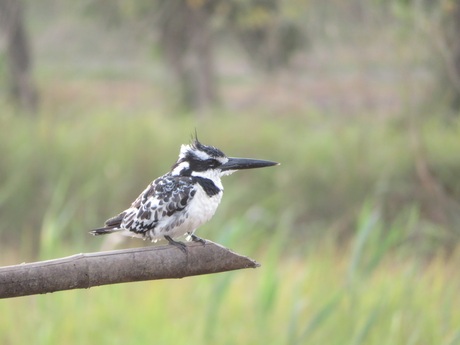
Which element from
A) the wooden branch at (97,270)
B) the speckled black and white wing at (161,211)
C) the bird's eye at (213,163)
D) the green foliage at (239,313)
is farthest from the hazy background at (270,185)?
the wooden branch at (97,270)

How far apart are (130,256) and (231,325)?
300cm

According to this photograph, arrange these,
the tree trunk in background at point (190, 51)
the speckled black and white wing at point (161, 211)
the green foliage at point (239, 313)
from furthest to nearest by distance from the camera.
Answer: the tree trunk in background at point (190, 51) < the green foliage at point (239, 313) < the speckled black and white wing at point (161, 211)

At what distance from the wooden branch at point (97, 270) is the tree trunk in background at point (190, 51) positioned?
9448 millimetres

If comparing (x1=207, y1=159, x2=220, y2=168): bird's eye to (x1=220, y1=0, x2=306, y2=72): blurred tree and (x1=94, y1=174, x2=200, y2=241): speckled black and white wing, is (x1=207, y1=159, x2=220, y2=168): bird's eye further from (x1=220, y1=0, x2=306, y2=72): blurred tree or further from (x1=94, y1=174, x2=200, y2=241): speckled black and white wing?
(x1=220, y1=0, x2=306, y2=72): blurred tree

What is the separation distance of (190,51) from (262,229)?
29.9ft

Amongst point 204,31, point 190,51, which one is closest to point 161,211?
point 204,31

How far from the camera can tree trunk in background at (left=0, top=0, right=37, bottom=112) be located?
9.75 m

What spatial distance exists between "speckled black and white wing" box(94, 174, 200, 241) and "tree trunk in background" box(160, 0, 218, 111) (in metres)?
A: 9.03

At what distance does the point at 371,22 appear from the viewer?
8.87 m

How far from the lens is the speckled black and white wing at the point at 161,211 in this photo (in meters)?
2.69

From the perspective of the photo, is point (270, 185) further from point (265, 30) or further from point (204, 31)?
point (265, 30)

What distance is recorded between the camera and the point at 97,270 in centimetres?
229

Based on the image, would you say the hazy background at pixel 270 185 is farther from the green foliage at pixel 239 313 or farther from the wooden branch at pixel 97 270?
the wooden branch at pixel 97 270

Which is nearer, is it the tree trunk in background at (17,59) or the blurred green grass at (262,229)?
the blurred green grass at (262,229)
